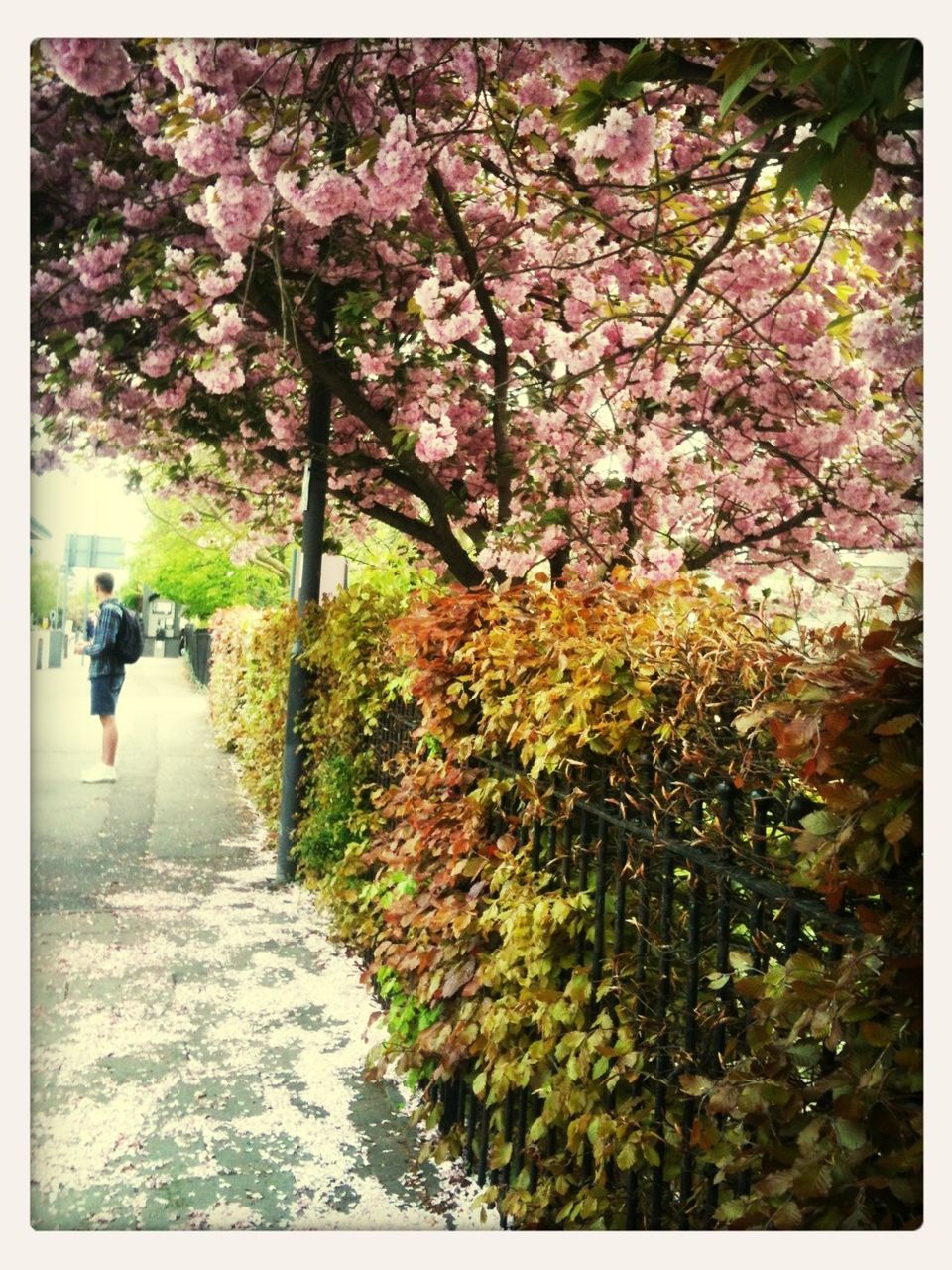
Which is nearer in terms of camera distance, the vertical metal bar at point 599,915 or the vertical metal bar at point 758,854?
the vertical metal bar at point 758,854

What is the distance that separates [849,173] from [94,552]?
6.57ft

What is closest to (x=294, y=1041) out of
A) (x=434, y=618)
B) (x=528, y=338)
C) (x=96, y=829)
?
(x=96, y=829)

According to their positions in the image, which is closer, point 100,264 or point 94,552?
point 94,552

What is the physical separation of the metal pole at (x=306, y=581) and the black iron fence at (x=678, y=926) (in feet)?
10.4

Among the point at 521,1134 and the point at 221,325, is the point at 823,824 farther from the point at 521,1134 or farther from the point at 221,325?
the point at 221,325

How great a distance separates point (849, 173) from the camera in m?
2.03

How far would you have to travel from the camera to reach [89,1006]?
2.96m

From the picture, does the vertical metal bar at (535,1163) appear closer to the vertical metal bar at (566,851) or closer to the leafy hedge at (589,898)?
the leafy hedge at (589,898)

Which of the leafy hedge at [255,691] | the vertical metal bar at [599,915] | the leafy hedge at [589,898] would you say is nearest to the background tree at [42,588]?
the leafy hedge at [589,898]

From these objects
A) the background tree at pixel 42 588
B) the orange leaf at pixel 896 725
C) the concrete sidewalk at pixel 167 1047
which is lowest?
the concrete sidewalk at pixel 167 1047

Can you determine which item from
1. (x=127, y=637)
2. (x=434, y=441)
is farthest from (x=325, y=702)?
(x=127, y=637)

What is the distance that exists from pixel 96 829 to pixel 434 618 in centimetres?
128

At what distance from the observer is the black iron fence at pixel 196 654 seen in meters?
4.89

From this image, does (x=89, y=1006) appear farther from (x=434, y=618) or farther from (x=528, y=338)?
(x=528, y=338)
